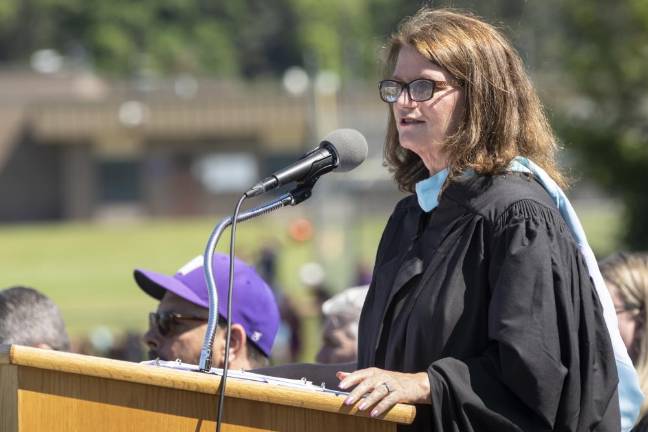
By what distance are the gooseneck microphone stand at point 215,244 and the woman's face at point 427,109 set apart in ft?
0.85

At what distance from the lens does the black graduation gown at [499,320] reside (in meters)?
2.73

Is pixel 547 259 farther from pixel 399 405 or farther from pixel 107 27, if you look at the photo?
pixel 107 27

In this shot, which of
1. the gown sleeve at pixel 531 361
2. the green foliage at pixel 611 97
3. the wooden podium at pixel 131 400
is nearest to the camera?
the wooden podium at pixel 131 400

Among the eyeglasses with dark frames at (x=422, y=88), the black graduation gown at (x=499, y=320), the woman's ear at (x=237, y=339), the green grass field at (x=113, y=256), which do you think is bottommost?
the green grass field at (x=113, y=256)

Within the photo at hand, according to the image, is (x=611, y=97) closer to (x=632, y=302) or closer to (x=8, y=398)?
(x=632, y=302)

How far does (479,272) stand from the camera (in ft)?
9.38

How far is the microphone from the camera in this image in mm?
2975

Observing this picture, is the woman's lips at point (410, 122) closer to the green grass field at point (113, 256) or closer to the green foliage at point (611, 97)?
the green foliage at point (611, 97)

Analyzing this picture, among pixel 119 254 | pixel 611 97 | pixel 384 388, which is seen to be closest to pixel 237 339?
pixel 384 388

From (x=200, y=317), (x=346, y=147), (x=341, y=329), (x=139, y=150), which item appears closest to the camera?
(x=346, y=147)

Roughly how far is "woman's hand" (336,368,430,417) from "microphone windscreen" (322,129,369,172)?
2.05ft

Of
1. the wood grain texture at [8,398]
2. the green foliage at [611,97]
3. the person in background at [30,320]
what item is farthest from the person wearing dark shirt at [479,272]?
the green foliage at [611,97]

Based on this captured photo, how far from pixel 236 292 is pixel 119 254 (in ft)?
152

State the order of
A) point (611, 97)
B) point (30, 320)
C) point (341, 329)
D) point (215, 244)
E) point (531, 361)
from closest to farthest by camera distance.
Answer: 1. point (531, 361)
2. point (215, 244)
3. point (30, 320)
4. point (341, 329)
5. point (611, 97)
